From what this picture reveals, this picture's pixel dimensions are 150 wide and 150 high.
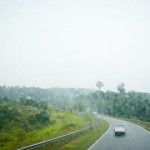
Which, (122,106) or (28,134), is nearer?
(28,134)

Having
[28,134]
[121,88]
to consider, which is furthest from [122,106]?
[28,134]

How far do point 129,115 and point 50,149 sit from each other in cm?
6926

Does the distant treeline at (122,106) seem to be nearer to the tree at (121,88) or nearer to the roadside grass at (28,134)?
the tree at (121,88)

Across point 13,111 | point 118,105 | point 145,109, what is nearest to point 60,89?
point 118,105

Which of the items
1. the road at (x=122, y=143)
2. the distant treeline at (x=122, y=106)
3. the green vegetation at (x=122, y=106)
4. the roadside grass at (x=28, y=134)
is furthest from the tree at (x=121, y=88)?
the road at (x=122, y=143)

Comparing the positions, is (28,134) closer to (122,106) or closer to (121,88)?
(122,106)

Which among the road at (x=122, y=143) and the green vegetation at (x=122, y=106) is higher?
the road at (x=122, y=143)

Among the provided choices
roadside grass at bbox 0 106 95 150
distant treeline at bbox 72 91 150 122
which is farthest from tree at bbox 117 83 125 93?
roadside grass at bbox 0 106 95 150

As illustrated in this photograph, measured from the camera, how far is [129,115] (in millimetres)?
75062

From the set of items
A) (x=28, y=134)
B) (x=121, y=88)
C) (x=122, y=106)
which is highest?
(x=121, y=88)

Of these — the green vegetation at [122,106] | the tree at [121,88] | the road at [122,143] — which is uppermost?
the tree at [121,88]

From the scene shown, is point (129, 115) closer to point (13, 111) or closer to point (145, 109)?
point (145, 109)

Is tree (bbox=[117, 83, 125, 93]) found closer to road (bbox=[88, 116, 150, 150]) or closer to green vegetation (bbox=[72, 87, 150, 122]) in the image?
green vegetation (bbox=[72, 87, 150, 122])

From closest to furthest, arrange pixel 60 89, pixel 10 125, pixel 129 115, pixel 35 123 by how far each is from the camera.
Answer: pixel 10 125
pixel 35 123
pixel 129 115
pixel 60 89
